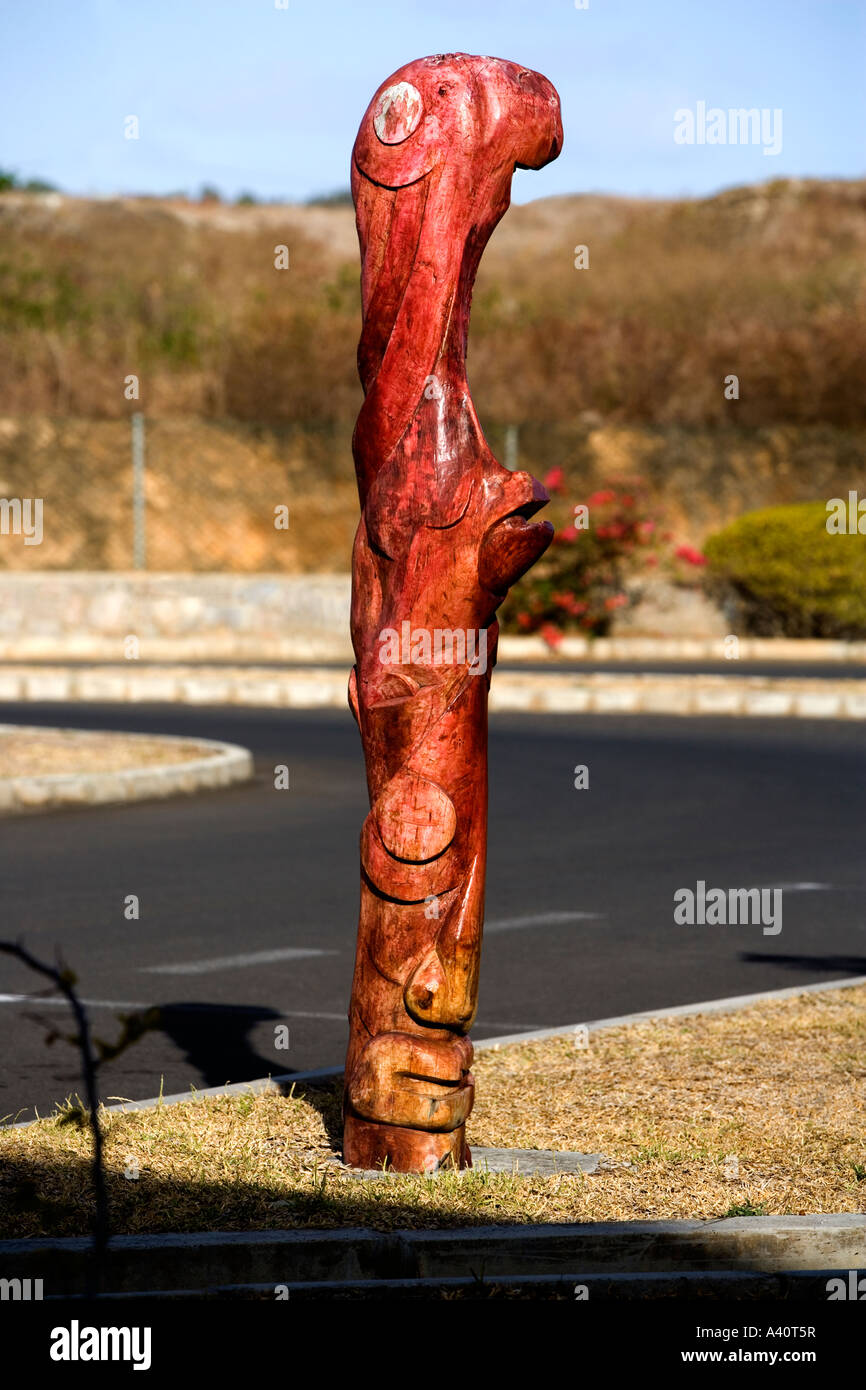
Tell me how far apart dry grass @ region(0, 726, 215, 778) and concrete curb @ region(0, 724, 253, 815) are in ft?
0.67

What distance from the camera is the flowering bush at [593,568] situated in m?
27.4

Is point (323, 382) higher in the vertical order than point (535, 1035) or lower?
higher

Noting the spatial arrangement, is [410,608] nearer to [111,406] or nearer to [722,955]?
[722,955]

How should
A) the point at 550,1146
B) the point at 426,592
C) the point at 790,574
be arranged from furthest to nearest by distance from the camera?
the point at 790,574 < the point at 550,1146 < the point at 426,592

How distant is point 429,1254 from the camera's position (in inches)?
167

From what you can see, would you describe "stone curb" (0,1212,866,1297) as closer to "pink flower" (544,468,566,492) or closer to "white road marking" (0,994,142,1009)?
"white road marking" (0,994,142,1009)


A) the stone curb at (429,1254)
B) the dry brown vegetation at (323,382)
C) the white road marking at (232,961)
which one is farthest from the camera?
the dry brown vegetation at (323,382)

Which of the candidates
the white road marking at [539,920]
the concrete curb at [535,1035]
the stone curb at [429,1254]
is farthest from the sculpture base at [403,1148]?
the white road marking at [539,920]

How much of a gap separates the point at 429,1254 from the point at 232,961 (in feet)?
13.1

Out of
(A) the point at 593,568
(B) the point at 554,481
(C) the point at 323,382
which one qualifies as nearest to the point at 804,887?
(A) the point at 593,568

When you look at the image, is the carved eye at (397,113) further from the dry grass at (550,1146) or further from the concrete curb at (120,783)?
the concrete curb at (120,783)

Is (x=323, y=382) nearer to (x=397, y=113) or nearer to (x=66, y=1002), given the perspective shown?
(x=66, y=1002)

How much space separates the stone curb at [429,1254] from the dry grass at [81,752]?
30.4 ft

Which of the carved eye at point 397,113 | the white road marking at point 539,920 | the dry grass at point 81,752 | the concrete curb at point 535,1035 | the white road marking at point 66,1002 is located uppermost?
the carved eye at point 397,113
